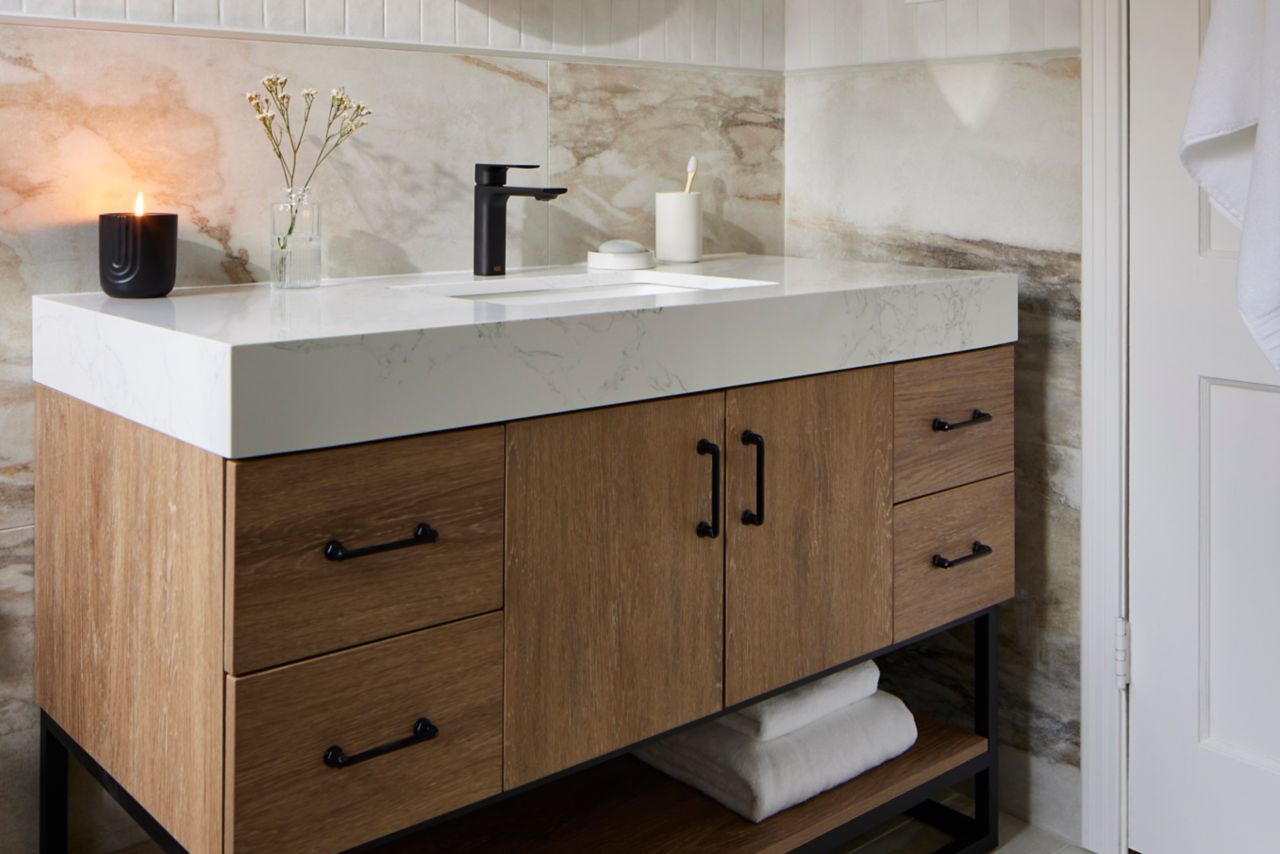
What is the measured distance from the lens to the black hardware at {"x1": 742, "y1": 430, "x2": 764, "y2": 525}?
1467 mm

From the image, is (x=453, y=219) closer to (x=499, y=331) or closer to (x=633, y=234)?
(x=633, y=234)

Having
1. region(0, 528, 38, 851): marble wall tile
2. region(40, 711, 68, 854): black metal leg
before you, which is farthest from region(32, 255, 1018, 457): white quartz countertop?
region(40, 711, 68, 854): black metal leg

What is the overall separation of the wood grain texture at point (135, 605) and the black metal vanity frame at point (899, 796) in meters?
0.03

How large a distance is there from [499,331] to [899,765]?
1012 mm

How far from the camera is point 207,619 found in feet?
3.63

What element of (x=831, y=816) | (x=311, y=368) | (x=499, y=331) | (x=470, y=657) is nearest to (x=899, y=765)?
(x=831, y=816)

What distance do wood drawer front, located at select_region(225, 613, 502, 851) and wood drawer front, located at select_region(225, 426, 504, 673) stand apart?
23 mm

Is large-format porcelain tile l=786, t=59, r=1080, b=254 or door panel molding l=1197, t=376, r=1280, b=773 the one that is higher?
large-format porcelain tile l=786, t=59, r=1080, b=254

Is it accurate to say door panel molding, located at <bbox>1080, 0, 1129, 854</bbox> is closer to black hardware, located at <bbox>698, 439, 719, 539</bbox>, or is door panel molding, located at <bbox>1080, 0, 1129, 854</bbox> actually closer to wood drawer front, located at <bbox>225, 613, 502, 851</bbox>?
black hardware, located at <bbox>698, 439, 719, 539</bbox>

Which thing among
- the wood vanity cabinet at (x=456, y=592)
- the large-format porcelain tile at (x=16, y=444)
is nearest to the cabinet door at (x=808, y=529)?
the wood vanity cabinet at (x=456, y=592)

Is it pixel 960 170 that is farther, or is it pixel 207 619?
pixel 960 170

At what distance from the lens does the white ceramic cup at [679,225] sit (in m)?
2.01

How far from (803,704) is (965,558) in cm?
32

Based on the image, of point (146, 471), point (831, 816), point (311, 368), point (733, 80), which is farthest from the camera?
point (733, 80)
